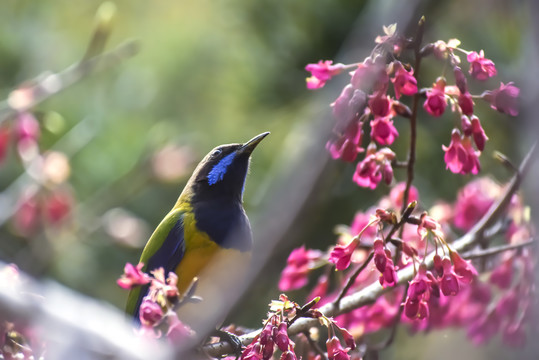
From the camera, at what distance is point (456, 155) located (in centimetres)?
174

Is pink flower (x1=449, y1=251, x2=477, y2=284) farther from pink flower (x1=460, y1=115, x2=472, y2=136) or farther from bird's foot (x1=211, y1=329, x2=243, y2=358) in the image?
bird's foot (x1=211, y1=329, x2=243, y2=358)

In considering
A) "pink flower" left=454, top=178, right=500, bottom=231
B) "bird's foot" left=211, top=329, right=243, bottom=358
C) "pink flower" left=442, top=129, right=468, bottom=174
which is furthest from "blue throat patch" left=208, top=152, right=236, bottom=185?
"pink flower" left=442, top=129, right=468, bottom=174

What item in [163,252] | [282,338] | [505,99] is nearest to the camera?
[282,338]

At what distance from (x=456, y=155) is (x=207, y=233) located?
96 cm

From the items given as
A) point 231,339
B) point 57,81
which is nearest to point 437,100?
point 231,339

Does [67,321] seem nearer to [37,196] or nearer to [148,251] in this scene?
[148,251]

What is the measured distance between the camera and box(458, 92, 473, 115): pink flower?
165 cm

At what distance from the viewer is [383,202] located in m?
2.43

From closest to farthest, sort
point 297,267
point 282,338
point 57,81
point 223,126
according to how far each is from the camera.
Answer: point 282,338 < point 297,267 < point 57,81 < point 223,126

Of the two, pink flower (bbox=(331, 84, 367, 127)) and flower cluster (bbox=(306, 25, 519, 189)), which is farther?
flower cluster (bbox=(306, 25, 519, 189))

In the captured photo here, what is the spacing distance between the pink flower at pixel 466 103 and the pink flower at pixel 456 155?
8cm

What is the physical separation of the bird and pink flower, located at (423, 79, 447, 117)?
69 centimetres

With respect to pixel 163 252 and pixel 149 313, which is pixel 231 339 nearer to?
pixel 149 313

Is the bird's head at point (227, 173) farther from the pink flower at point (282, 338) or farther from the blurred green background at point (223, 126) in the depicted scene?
the pink flower at point (282, 338)
